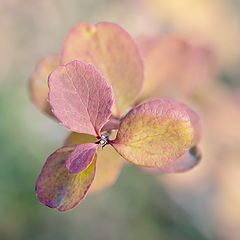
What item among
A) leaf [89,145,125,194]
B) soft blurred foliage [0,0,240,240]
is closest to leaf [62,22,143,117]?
leaf [89,145,125,194]

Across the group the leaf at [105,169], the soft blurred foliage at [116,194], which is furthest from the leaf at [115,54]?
the soft blurred foliage at [116,194]

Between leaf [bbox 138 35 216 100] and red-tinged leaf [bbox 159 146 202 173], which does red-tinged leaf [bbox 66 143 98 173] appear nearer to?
red-tinged leaf [bbox 159 146 202 173]

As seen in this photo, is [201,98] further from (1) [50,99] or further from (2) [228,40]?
(2) [228,40]

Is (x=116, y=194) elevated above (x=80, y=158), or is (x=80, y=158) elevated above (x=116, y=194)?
(x=80, y=158)

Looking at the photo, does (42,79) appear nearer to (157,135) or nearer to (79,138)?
(79,138)

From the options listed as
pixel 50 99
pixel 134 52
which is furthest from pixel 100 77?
pixel 134 52

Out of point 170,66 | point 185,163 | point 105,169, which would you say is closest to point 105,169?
point 105,169
